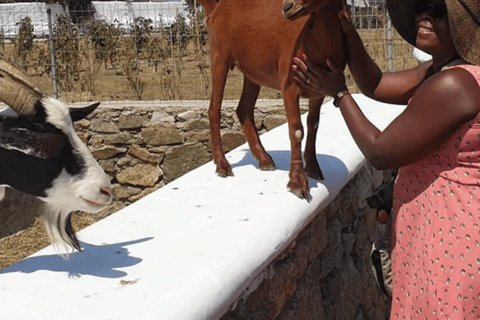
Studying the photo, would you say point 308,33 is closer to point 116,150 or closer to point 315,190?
point 315,190

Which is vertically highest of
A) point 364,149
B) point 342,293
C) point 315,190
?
point 364,149

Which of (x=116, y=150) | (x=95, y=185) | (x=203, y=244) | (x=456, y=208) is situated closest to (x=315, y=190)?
(x=203, y=244)

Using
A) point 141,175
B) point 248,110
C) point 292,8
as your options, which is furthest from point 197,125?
point 292,8

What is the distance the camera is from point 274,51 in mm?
2664

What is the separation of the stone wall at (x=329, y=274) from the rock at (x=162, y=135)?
331 cm

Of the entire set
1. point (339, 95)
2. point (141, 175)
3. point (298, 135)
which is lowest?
point (141, 175)

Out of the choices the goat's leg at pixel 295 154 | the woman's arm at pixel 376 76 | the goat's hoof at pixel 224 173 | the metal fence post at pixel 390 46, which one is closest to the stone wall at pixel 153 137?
the metal fence post at pixel 390 46

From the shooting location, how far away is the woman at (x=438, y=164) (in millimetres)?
1665

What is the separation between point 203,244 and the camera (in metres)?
2.01

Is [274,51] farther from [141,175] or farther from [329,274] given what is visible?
[141,175]

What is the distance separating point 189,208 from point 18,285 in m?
0.81

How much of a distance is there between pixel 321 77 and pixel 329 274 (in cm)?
100

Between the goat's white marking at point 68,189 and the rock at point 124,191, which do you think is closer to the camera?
the goat's white marking at point 68,189

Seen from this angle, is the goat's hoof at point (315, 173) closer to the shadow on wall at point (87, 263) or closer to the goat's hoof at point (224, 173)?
the goat's hoof at point (224, 173)
